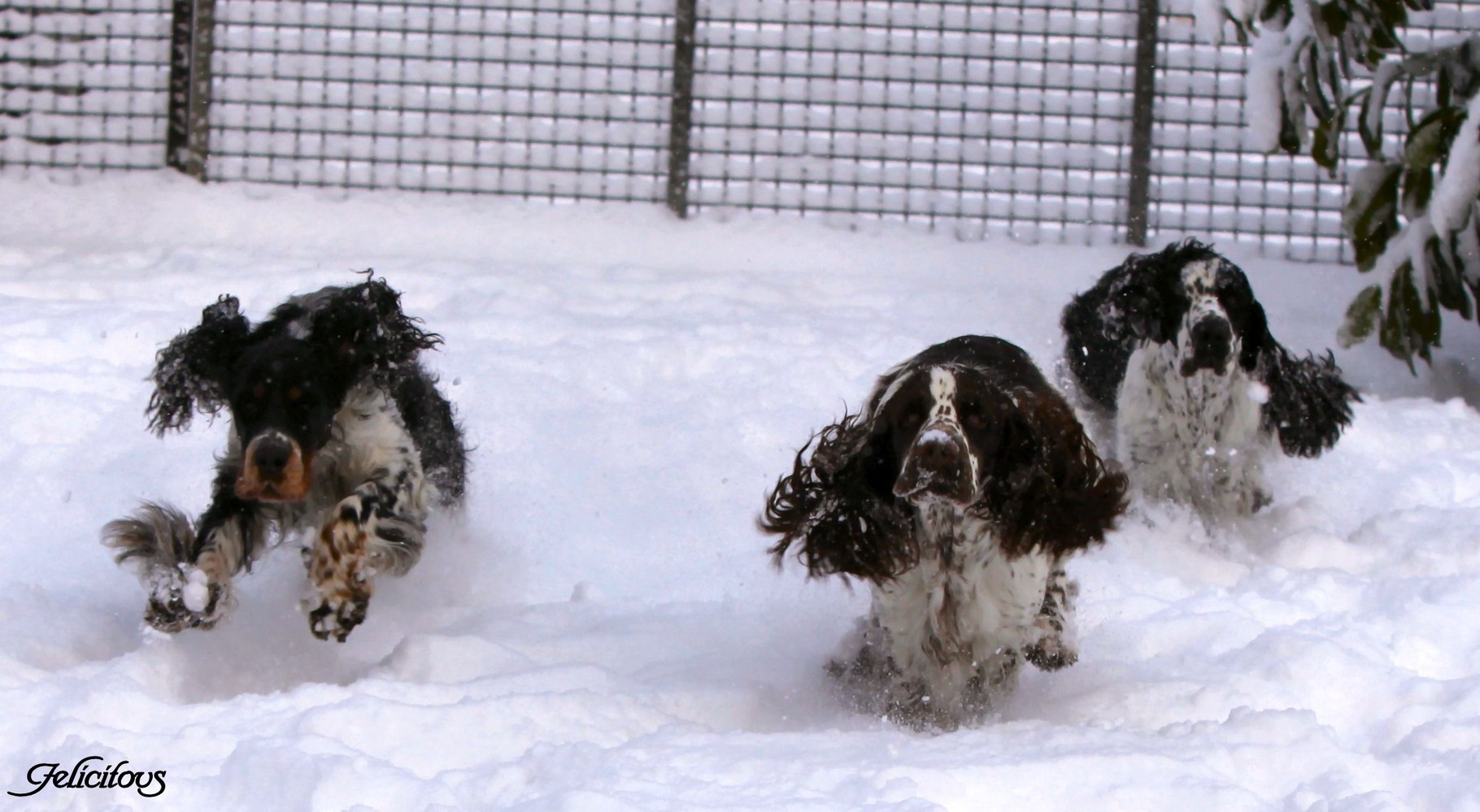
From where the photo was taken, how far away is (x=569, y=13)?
26.2 feet

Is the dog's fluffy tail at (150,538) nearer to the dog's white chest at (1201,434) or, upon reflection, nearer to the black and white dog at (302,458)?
the black and white dog at (302,458)

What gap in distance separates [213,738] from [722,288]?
4.50 metres

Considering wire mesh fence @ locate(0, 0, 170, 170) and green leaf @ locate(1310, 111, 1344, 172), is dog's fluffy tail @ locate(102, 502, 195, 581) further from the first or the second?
wire mesh fence @ locate(0, 0, 170, 170)

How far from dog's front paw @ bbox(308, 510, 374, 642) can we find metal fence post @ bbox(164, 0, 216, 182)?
4.73 metres

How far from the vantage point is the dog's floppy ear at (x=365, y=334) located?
381cm

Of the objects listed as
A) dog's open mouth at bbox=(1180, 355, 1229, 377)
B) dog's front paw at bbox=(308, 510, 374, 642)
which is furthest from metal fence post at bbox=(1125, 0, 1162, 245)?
dog's front paw at bbox=(308, 510, 374, 642)

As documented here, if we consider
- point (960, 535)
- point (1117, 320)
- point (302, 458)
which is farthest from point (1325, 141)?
point (302, 458)

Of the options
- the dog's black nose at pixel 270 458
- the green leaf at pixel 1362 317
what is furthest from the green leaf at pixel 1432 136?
the dog's black nose at pixel 270 458

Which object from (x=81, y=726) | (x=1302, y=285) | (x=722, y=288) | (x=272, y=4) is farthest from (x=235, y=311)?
(x=1302, y=285)

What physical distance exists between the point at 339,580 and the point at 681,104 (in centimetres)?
451

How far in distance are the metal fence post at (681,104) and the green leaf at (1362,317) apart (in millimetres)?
3197

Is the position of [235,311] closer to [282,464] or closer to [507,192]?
[282,464]

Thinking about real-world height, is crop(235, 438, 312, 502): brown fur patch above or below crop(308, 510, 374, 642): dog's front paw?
above

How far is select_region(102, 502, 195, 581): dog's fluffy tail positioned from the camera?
3.70 meters
